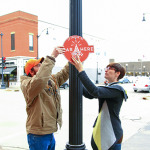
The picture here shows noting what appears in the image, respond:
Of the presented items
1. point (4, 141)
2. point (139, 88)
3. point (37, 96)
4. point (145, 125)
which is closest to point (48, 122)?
point (37, 96)

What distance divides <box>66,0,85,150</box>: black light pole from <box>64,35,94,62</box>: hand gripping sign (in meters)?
0.15

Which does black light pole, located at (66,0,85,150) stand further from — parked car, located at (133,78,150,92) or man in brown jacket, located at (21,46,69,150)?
parked car, located at (133,78,150,92)

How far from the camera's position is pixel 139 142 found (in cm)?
477

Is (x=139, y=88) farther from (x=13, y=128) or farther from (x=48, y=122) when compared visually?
(x=48, y=122)

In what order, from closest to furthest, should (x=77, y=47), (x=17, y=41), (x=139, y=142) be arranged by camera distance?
(x=77, y=47)
(x=139, y=142)
(x=17, y=41)

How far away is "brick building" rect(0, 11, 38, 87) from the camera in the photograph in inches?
1117

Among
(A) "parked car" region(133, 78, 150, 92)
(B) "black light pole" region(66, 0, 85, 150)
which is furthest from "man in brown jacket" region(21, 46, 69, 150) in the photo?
(A) "parked car" region(133, 78, 150, 92)

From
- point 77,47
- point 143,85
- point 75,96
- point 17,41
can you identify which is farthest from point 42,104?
point 17,41

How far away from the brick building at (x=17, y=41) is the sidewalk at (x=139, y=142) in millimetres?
25215

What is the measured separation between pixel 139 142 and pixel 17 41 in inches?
1041

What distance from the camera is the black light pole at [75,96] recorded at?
267cm

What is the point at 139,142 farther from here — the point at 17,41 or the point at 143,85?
the point at 17,41

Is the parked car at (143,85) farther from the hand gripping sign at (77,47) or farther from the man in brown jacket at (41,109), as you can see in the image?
the man in brown jacket at (41,109)

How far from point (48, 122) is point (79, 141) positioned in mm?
668
